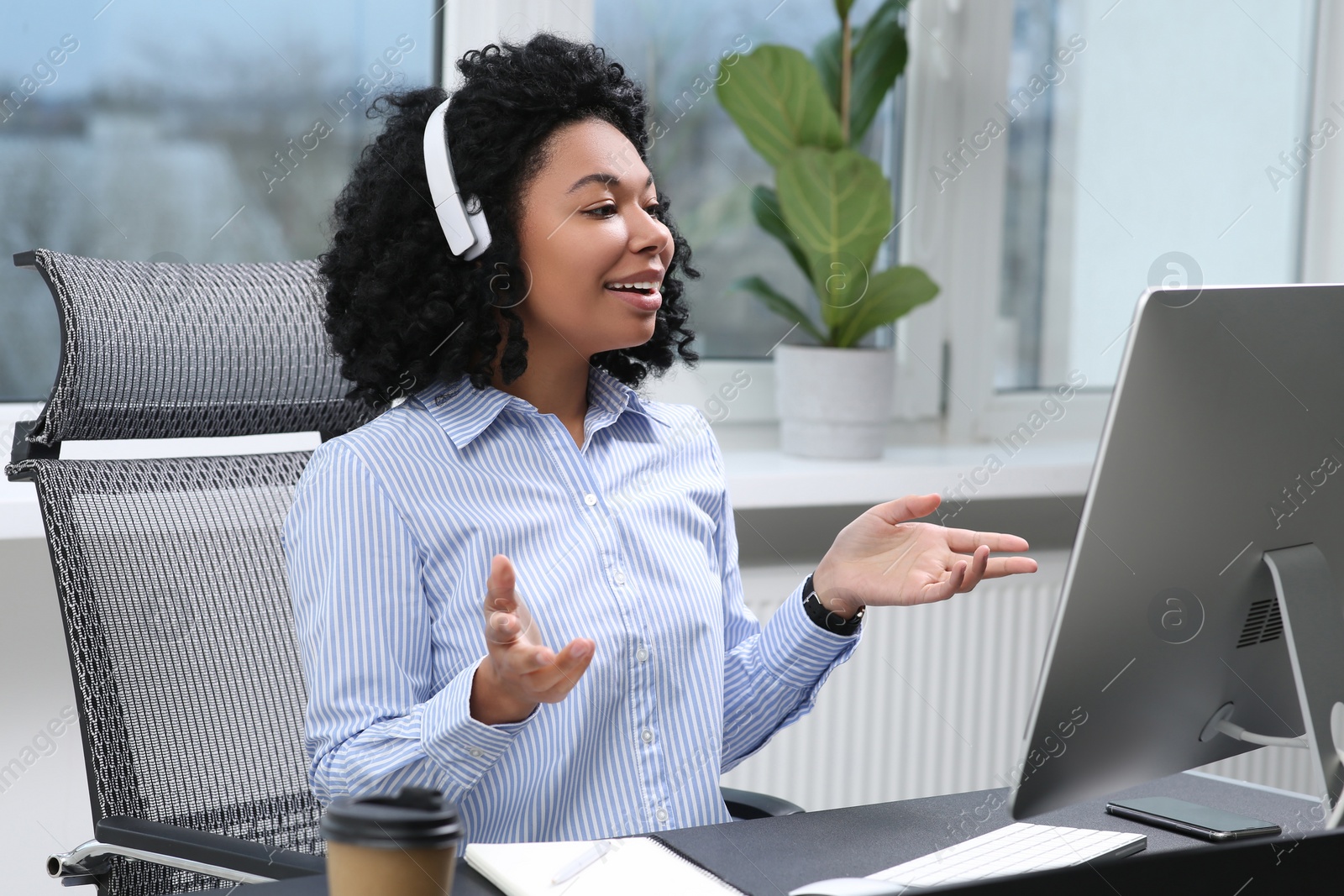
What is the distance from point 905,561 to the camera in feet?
3.56

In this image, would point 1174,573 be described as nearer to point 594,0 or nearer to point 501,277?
point 501,277

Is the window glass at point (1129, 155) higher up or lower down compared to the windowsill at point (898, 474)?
higher up

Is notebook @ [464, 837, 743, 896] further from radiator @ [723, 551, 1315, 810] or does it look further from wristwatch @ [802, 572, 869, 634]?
radiator @ [723, 551, 1315, 810]

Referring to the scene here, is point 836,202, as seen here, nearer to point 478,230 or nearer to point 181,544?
point 478,230

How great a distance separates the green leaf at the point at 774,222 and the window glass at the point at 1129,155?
1.99 feet

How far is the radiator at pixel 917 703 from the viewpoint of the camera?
86.6 inches

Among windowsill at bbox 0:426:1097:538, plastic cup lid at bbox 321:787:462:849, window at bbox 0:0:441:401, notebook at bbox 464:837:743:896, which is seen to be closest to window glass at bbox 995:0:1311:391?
windowsill at bbox 0:426:1097:538

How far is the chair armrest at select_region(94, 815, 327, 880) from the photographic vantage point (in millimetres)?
939

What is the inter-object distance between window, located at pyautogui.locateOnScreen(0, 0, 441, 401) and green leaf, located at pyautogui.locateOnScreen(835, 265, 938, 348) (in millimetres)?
847

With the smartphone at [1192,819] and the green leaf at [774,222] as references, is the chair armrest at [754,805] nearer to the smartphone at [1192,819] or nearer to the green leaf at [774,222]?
the smartphone at [1192,819]

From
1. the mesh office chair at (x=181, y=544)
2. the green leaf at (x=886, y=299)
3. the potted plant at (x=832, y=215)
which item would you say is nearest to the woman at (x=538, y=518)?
the mesh office chair at (x=181, y=544)

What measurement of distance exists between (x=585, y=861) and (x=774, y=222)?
157 centimetres

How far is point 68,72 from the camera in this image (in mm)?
1828

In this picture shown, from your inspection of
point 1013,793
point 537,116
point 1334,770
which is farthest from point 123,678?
point 1334,770
